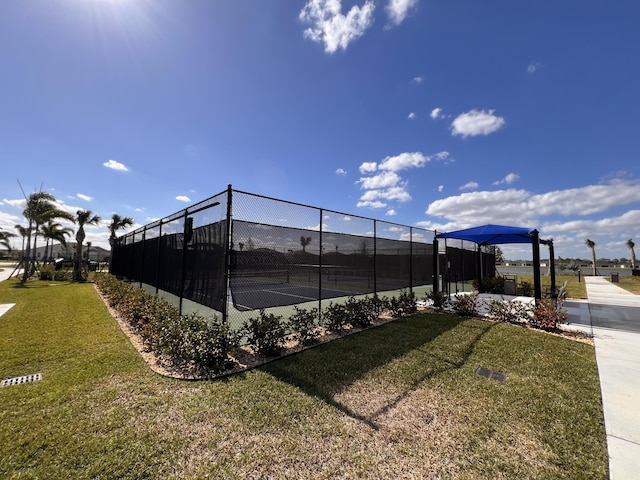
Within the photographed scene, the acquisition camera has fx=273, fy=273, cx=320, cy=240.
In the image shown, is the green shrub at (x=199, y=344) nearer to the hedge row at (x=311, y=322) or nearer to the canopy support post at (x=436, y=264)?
the hedge row at (x=311, y=322)

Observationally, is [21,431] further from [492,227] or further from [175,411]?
[492,227]

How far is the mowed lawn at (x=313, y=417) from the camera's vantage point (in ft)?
6.52

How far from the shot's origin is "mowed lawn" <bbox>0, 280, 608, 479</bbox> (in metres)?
1.99

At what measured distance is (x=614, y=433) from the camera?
95.2 inches

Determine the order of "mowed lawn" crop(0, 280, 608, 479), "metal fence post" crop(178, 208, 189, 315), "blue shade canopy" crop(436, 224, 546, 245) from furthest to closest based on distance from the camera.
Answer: "blue shade canopy" crop(436, 224, 546, 245), "metal fence post" crop(178, 208, 189, 315), "mowed lawn" crop(0, 280, 608, 479)

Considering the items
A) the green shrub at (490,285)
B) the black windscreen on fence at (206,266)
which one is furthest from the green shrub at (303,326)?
the green shrub at (490,285)

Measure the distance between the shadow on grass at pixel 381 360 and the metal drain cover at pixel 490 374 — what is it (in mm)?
243

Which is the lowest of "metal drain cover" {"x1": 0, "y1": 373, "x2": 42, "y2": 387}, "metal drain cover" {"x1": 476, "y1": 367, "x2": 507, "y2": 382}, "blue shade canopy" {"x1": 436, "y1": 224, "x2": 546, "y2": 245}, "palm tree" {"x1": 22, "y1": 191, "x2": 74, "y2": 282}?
"metal drain cover" {"x1": 0, "y1": 373, "x2": 42, "y2": 387}

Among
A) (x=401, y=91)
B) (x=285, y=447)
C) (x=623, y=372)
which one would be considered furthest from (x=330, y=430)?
(x=401, y=91)

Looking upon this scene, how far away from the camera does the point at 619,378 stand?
3.52 metres

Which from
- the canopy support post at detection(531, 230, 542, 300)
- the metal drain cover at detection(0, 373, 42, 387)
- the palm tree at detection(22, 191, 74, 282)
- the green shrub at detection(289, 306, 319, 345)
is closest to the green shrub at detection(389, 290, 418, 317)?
the green shrub at detection(289, 306, 319, 345)

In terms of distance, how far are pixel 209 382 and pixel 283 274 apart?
2.25 m

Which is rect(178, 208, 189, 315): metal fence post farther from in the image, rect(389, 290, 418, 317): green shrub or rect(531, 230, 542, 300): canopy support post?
rect(531, 230, 542, 300): canopy support post

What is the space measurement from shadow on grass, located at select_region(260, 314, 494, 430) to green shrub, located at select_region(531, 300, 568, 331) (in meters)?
1.13
